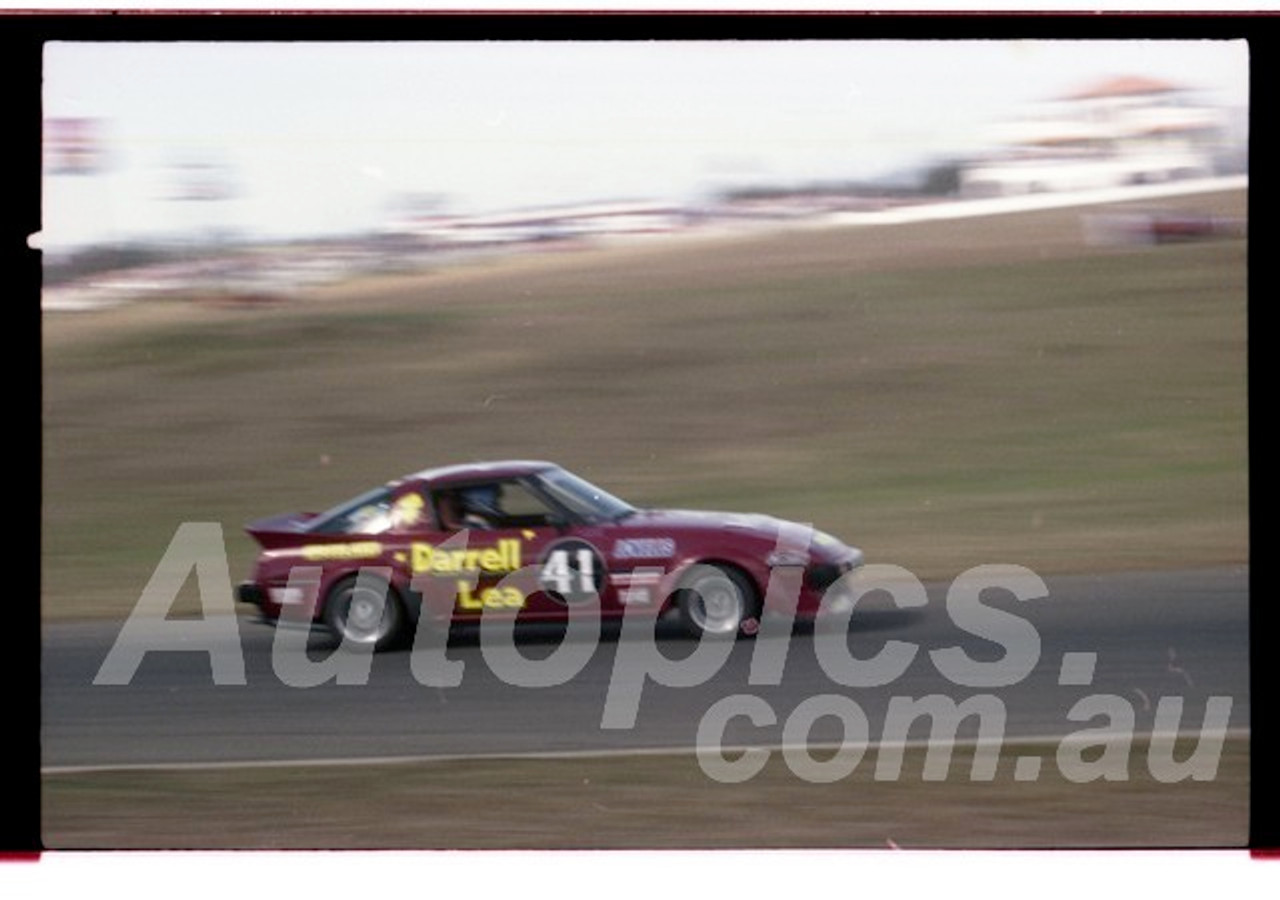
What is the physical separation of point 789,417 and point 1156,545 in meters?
2.04

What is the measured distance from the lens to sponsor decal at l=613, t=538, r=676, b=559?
28.2ft

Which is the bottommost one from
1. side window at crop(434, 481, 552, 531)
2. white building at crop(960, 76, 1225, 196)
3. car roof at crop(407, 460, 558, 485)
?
side window at crop(434, 481, 552, 531)

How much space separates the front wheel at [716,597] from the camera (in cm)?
845

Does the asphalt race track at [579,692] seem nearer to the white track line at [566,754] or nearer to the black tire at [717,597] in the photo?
the white track line at [566,754]

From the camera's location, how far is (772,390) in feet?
29.6

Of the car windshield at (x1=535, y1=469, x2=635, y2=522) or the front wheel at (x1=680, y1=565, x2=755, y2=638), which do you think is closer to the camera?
the front wheel at (x1=680, y1=565, x2=755, y2=638)

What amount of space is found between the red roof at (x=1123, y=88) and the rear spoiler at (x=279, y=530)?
4.10 metres

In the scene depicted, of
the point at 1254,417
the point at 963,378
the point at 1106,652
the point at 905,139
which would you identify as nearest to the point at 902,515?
the point at 963,378

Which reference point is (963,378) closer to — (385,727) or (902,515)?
(902,515)

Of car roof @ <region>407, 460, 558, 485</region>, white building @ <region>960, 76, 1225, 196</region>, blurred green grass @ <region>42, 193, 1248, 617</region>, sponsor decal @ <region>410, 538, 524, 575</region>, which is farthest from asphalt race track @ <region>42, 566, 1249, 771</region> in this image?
white building @ <region>960, 76, 1225, 196</region>

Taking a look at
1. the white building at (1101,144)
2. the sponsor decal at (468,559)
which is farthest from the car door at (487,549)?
the white building at (1101,144)

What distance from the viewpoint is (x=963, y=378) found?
8.95 metres

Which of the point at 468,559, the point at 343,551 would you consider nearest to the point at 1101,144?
the point at 468,559

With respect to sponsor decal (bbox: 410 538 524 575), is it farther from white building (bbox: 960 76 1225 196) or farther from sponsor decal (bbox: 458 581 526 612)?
white building (bbox: 960 76 1225 196)
